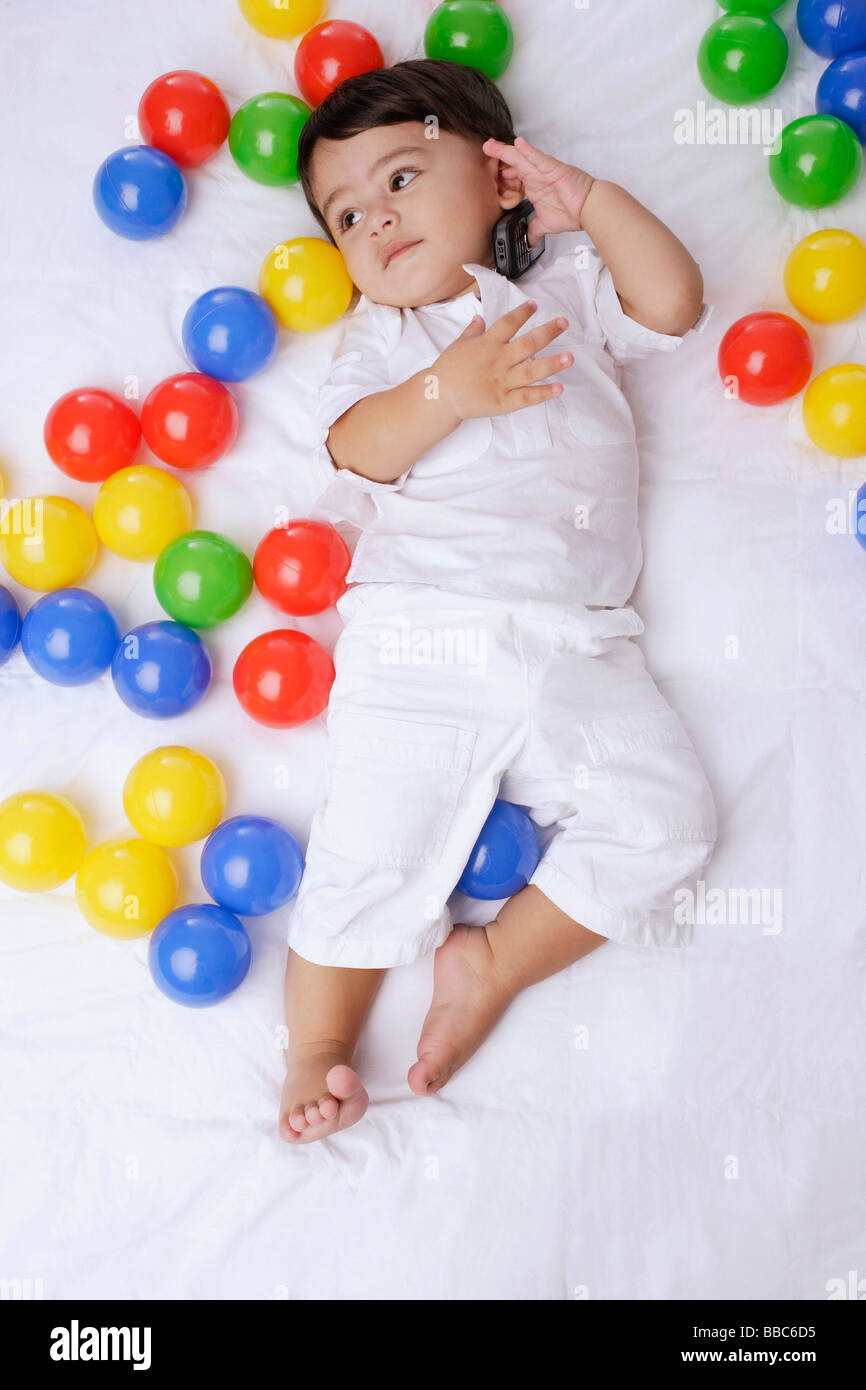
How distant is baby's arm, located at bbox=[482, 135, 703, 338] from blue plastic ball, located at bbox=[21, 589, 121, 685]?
Result: 0.71 metres

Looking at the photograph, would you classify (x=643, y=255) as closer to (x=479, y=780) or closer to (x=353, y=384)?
(x=353, y=384)

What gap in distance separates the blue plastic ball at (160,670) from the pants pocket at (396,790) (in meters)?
0.21

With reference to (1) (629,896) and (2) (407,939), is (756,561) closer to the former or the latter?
(1) (629,896)

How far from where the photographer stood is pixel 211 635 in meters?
1.54

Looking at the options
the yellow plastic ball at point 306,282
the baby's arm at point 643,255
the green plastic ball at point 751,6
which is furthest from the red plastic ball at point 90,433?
the green plastic ball at point 751,6

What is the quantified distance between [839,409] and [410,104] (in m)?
0.64

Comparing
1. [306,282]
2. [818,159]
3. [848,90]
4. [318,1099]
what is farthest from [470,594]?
[848,90]

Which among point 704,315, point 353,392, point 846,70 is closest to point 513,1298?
point 353,392

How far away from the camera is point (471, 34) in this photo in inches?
62.1

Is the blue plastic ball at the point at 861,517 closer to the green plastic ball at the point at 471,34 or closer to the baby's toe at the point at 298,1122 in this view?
the green plastic ball at the point at 471,34

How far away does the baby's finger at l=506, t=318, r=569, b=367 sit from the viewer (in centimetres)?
127

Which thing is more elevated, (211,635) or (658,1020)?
(211,635)

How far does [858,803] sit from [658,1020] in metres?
0.35
